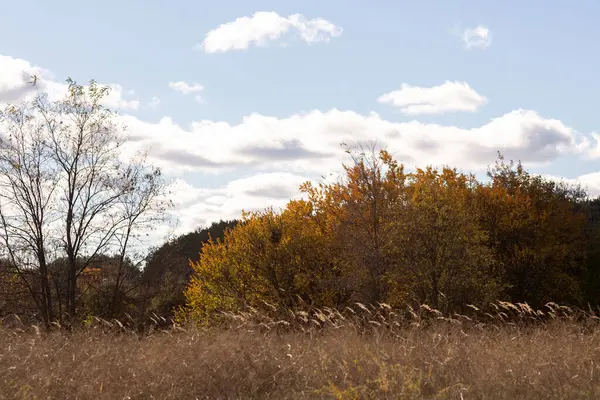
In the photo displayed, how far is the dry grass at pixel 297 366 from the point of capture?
841 cm

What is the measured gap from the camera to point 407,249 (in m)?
23.5

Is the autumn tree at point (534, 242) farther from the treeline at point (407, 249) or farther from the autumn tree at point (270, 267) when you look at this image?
the autumn tree at point (270, 267)

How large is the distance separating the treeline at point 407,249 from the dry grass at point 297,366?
3911 mm

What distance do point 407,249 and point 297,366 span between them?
574 inches

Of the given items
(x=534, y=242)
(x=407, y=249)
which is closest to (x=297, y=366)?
(x=407, y=249)

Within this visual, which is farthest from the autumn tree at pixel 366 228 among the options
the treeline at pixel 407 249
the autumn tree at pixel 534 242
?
the autumn tree at pixel 534 242

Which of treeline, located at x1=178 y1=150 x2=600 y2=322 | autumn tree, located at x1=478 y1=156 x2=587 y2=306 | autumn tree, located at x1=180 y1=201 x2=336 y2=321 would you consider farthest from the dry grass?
autumn tree, located at x1=478 y1=156 x2=587 y2=306

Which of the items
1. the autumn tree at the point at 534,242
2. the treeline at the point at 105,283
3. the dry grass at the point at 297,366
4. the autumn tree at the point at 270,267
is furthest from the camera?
the autumn tree at the point at 534,242

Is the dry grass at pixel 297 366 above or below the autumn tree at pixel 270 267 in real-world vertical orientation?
below

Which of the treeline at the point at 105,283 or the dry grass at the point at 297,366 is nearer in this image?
the dry grass at the point at 297,366

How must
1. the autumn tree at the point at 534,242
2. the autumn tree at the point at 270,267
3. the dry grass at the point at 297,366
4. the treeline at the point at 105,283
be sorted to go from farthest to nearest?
the autumn tree at the point at 534,242 → the autumn tree at the point at 270,267 → the treeline at the point at 105,283 → the dry grass at the point at 297,366

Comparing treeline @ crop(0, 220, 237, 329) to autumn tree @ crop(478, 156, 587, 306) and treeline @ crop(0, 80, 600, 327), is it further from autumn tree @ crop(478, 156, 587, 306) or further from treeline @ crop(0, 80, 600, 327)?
autumn tree @ crop(478, 156, 587, 306)

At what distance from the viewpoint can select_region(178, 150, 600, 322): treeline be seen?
23.4 meters

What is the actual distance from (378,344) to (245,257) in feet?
64.0
